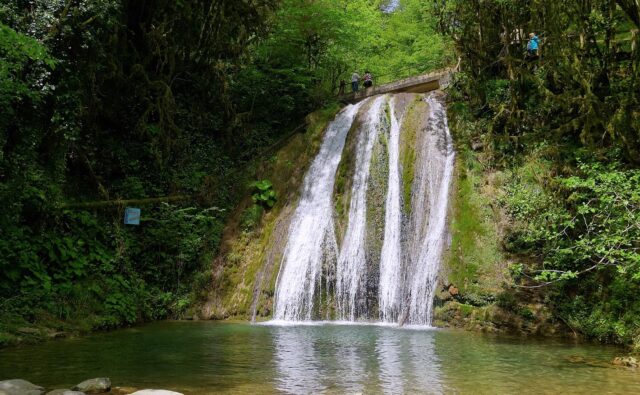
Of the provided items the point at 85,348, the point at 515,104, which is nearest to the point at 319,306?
the point at 85,348

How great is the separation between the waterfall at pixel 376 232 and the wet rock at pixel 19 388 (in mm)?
7446

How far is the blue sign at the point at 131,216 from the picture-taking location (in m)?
13.2

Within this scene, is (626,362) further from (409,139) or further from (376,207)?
(409,139)

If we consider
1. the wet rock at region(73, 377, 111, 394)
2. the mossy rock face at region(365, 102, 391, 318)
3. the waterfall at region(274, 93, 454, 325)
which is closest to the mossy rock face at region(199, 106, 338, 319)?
the waterfall at region(274, 93, 454, 325)

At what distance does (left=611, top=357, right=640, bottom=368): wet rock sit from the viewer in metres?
7.02

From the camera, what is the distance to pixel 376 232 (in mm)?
13344

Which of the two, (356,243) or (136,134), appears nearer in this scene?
(356,243)

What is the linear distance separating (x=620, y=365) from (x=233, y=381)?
5.23 metres

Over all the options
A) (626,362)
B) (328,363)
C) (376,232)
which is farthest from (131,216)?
(626,362)

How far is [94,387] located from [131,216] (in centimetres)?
832

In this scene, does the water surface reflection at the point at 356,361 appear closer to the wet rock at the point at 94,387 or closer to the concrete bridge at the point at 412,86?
the wet rock at the point at 94,387

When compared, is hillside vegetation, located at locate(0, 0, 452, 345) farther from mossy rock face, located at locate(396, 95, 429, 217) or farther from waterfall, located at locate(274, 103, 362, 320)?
mossy rock face, located at locate(396, 95, 429, 217)

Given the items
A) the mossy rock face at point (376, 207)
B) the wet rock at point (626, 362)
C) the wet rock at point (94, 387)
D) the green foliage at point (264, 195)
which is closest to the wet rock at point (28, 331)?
the wet rock at point (94, 387)

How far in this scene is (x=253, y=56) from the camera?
1972cm
